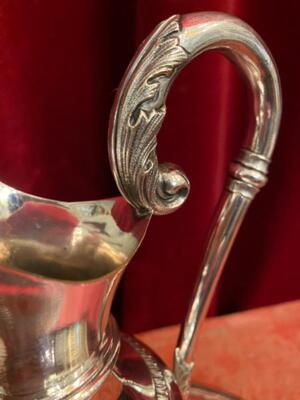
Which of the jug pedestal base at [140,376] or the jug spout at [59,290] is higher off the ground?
the jug spout at [59,290]

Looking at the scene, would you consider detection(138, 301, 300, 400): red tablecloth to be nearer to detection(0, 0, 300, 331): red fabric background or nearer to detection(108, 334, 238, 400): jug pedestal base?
detection(0, 0, 300, 331): red fabric background

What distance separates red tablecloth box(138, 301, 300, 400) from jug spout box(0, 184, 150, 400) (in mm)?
370

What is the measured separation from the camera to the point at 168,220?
970 mm

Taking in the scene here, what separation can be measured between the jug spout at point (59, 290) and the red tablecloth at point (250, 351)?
37 centimetres

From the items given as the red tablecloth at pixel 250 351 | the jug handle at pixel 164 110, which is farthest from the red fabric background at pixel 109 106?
the jug handle at pixel 164 110

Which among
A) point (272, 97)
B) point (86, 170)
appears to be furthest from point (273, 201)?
point (272, 97)

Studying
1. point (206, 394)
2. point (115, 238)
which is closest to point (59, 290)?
point (115, 238)

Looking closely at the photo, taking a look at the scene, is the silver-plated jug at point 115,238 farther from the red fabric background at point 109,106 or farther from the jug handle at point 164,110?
the red fabric background at point 109,106

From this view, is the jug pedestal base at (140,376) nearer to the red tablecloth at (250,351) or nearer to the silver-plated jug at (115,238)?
the silver-plated jug at (115,238)

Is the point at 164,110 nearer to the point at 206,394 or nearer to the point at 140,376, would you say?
the point at 140,376

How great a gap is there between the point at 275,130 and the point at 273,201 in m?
0.43

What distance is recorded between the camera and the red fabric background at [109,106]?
31.4 inches

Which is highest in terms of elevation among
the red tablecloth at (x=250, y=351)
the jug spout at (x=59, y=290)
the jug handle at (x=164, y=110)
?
the jug handle at (x=164, y=110)

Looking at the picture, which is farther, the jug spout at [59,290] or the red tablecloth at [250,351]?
the red tablecloth at [250,351]
